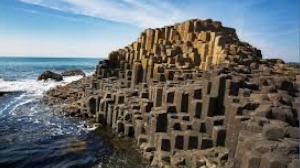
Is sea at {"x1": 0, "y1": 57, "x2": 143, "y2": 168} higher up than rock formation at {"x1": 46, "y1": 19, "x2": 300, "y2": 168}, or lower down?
lower down

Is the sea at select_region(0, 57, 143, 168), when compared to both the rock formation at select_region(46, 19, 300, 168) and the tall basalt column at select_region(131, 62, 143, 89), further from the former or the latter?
the tall basalt column at select_region(131, 62, 143, 89)

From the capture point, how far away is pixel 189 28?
22.6 meters

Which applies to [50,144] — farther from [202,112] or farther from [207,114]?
[207,114]

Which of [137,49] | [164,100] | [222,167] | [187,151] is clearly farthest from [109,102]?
[137,49]

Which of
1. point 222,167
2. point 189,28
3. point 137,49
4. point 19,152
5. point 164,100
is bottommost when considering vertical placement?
point 19,152

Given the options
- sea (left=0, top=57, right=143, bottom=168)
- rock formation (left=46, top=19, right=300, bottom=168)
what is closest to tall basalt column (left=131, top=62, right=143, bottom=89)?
rock formation (left=46, top=19, right=300, bottom=168)

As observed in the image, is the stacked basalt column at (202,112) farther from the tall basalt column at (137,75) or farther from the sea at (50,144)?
the sea at (50,144)

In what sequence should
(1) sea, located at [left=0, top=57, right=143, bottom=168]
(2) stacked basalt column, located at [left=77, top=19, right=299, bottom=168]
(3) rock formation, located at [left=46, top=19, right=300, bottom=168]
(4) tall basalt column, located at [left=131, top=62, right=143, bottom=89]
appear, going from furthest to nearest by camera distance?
(4) tall basalt column, located at [left=131, top=62, right=143, bottom=89]
(1) sea, located at [left=0, top=57, right=143, bottom=168]
(2) stacked basalt column, located at [left=77, top=19, right=299, bottom=168]
(3) rock formation, located at [left=46, top=19, right=300, bottom=168]

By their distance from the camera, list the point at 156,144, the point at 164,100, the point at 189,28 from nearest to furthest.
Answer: the point at 156,144
the point at 164,100
the point at 189,28

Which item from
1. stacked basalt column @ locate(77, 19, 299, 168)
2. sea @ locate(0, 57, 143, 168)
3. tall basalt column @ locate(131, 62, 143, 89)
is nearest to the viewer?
stacked basalt column @ locate(77, 19, 299, 168)

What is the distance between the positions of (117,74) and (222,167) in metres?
14.0

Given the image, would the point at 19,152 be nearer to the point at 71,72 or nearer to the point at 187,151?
the point at 187,151

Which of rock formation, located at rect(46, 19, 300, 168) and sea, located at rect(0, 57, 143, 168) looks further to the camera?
sea, located at rect(0, 57, 143, 168)

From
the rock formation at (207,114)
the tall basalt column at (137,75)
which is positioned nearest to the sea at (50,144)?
the rock formation at (207,114)
